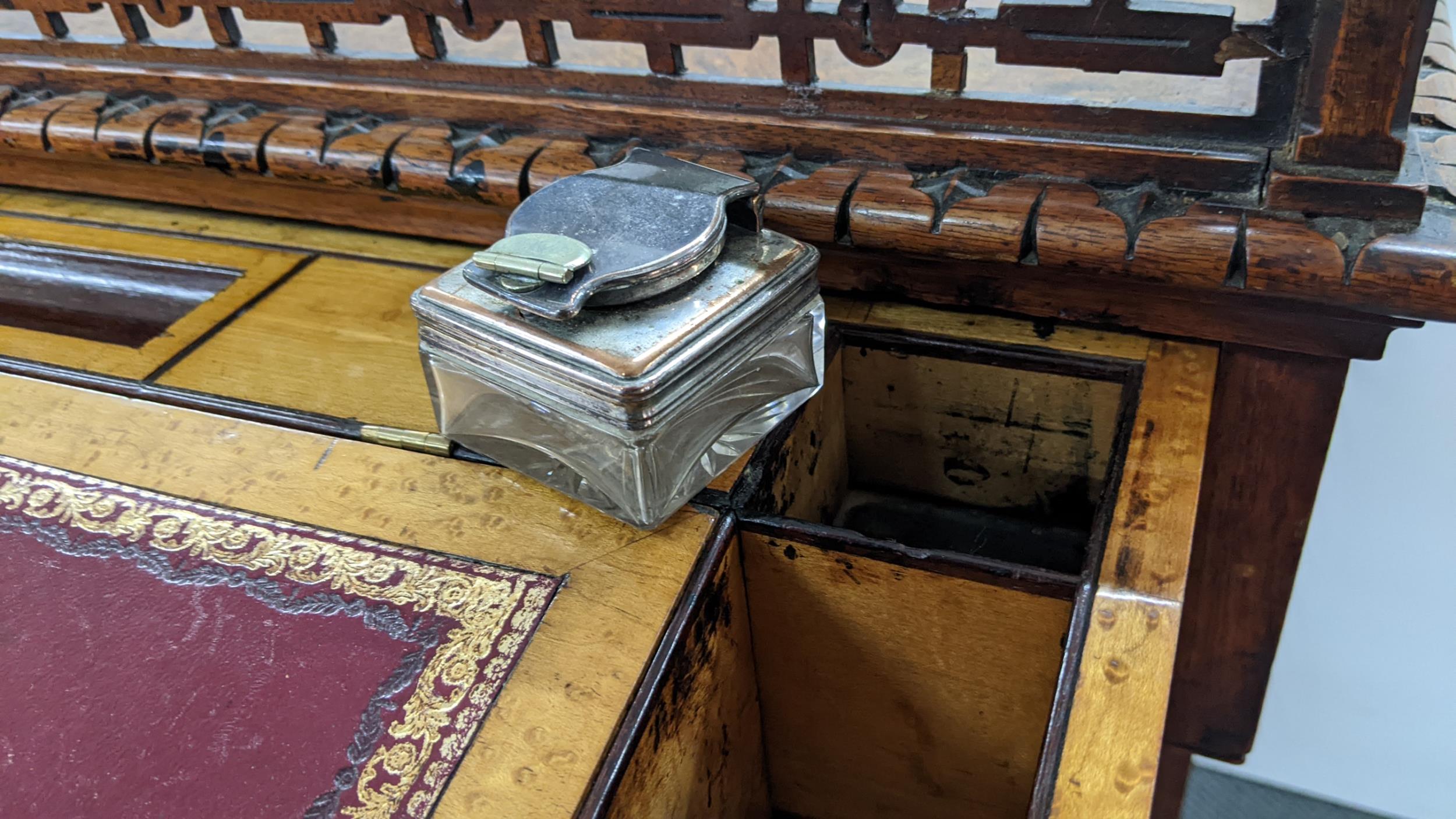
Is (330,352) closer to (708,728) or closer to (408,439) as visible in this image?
(408,439)

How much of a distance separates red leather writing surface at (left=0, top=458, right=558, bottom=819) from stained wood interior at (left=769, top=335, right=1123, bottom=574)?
0.26m

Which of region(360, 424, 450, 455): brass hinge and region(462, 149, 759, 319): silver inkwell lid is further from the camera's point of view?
region(360, 424, 450, 455): brass hinge

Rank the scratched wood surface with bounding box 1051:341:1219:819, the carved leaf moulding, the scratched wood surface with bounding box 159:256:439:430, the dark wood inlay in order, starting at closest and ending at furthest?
the scratched wood surface with bounding box 1051:341:1219:819
the carved leaf moulding
the scratched wood surface with bounding box 159:256:439:430
the dark wood inlay

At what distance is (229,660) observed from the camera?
558mm

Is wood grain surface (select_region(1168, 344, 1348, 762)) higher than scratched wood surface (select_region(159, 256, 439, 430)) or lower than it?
lower

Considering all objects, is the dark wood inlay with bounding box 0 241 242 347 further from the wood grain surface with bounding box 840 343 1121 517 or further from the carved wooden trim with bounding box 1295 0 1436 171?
the carved wooden trim with bounding box 1295 0 1436 171

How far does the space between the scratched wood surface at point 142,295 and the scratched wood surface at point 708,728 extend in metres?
0.50

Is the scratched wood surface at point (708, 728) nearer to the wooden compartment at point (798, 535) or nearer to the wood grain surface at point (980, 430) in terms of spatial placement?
the wooden compartment at point (798, 535)

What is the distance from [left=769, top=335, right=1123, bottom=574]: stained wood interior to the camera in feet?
2.46

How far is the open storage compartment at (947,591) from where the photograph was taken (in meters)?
0.53

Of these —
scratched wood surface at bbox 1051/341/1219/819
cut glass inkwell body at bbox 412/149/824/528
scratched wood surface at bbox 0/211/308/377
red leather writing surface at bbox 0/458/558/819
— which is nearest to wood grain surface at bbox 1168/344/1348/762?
scratched wood surface at bbox 1051/341/1219/819

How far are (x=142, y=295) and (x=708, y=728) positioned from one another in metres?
0.70

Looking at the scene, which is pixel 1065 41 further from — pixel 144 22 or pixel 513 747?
pixel 144 22

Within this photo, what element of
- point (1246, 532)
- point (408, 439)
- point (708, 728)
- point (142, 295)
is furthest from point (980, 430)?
point (142, 295)
